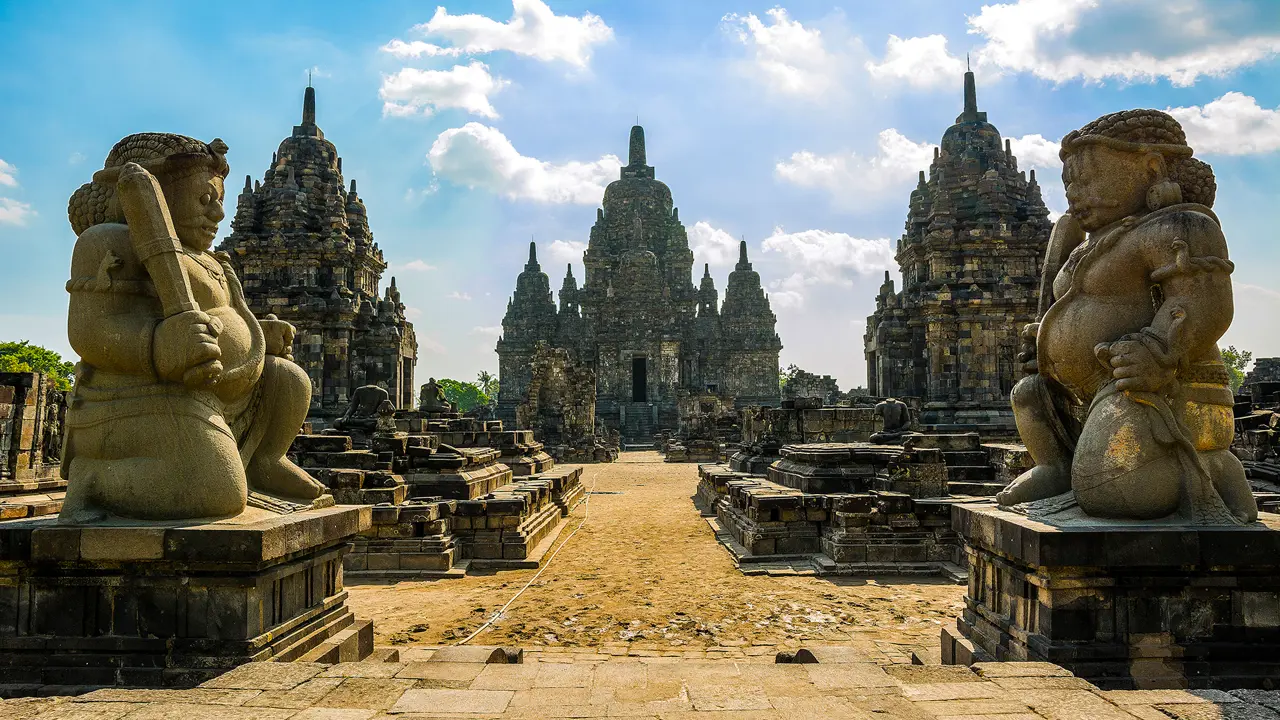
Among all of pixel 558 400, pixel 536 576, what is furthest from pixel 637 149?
pixel 536 576

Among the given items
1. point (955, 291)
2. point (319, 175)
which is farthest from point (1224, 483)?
point (319, 175)

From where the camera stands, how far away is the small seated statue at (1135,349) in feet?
10.7

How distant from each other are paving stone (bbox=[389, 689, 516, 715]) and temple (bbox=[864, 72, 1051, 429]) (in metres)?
18.2

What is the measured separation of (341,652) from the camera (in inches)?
152

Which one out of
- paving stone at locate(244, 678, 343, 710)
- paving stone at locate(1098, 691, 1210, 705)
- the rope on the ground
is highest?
paving stone at locate(1098, 691, 1210, 705)

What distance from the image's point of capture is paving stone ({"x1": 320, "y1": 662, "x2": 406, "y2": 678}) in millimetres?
3062

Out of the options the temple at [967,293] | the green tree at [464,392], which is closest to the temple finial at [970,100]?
the temple at [967,293]

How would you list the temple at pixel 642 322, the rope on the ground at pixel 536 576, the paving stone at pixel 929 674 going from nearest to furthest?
the paving stone at pixel 929 674 < the rope on the ground at pixel 536 576 < the temple at pixel 642 322

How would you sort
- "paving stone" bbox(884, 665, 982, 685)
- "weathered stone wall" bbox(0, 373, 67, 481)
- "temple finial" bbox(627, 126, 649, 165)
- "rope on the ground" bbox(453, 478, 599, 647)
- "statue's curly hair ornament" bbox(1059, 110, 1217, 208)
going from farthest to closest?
1. "temple finial" bbox(627, 126, 649, 165)
2. "weathered stone wall" bbox(0, 373, 67, 481)
3. "rope on the ground" bbox(453, 478, 599, 647)
4. "statue's curly hair ornament" bbox(1059, 110, 1217, 208)
5. "paving stone" bbox(884, 665, 982, 685)

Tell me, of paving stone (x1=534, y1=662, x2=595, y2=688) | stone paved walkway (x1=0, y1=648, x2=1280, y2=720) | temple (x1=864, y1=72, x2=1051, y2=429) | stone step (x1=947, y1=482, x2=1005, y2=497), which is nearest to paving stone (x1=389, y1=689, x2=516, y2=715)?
stone paved walkway (x1=0, y1=648, x2=1280, y2=720)

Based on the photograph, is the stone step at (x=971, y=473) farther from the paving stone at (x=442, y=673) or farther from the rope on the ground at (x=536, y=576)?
the paving stone at (x=442, y=673)

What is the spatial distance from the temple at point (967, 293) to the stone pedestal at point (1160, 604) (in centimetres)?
1670

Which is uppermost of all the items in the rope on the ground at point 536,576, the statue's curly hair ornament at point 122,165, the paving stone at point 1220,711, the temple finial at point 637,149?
the temple finial at point 637,149

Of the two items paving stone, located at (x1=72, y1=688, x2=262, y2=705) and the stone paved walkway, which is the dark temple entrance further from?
paving stone, located at (x1=72, y1=688, x2=262, y2=705)
